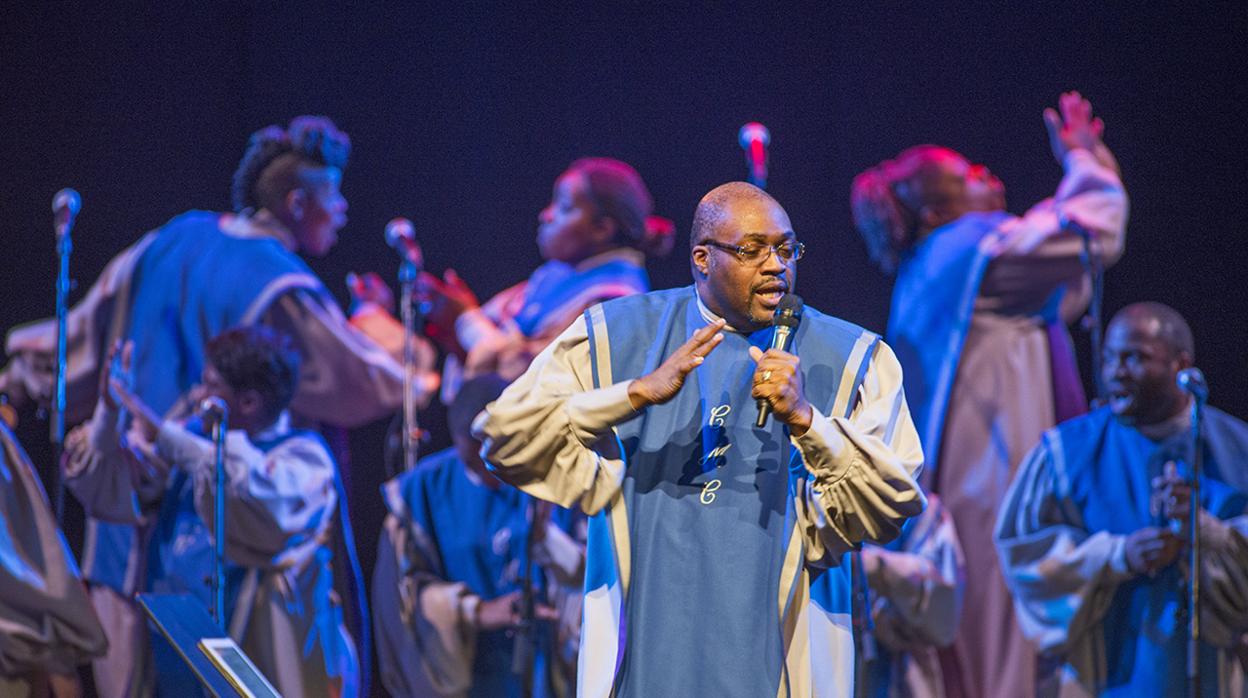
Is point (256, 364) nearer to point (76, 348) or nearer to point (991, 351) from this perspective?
point (76, 348)

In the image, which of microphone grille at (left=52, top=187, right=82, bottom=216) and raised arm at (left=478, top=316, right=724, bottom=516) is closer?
raised arm at (left=478, top=316, right=724, bottom=516)

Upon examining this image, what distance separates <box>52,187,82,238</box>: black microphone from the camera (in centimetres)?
618

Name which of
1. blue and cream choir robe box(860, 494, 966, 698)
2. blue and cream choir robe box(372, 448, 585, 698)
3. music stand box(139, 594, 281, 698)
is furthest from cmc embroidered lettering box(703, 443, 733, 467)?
blue and cream choir robe box(860, 494, 966, 698)

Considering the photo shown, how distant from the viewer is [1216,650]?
19.2 feet

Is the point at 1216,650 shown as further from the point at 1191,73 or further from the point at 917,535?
the point at 1191,73

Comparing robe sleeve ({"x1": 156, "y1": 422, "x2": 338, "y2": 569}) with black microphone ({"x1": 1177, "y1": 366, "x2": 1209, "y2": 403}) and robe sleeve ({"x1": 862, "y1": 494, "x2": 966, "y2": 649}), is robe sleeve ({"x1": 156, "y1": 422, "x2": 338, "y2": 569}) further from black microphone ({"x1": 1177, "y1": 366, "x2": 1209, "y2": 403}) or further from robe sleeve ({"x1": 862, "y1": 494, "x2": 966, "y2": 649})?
black microphone ({"x1": 1177, "y1": 366, "x2": 1209, "y2": 403})

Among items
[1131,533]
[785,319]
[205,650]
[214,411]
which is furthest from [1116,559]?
[205,650]

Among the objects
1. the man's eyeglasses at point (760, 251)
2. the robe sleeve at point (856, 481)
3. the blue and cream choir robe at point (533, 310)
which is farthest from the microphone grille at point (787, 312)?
the blue and cream choir robe at point (533, 310)

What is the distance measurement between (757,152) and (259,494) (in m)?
2.55

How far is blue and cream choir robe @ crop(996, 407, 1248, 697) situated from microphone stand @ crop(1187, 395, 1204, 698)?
44mm

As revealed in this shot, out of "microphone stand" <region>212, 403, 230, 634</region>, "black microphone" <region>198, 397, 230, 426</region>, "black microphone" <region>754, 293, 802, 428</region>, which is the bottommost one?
"microphone stand" <region>212, 403, 230, 634</region>

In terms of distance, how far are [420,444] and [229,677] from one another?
10.6ft

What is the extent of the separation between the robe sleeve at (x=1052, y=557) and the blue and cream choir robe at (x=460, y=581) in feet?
6.08

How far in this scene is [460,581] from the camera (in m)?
6.05
